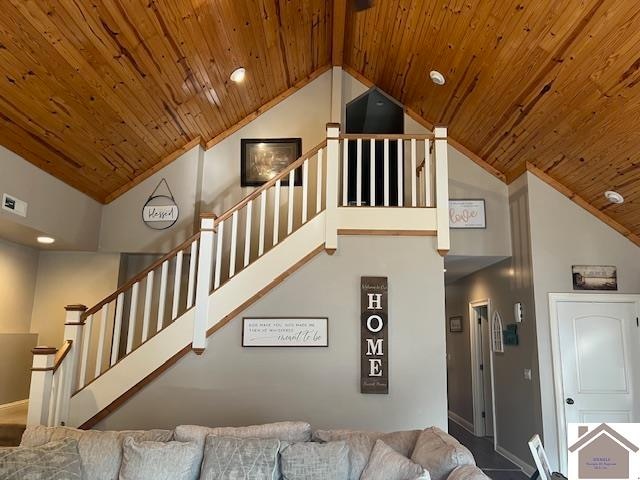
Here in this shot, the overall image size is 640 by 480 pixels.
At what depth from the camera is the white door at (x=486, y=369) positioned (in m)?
6.33

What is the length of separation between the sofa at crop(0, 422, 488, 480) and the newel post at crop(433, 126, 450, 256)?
67.5 inches

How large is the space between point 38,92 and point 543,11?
3898 millimetres

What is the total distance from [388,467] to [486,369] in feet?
15.0

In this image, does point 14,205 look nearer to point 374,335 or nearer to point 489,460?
point 374,335

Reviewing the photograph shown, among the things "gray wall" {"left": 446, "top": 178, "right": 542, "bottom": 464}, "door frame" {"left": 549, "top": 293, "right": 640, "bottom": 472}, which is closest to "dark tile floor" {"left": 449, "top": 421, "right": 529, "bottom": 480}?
"gray wall" {"left": 446, "top": 178, "right": 542, "bottom": 464}

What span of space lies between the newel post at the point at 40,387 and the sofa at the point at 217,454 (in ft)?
2.27

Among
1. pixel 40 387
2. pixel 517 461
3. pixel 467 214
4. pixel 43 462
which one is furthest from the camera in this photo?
pixel 467 214

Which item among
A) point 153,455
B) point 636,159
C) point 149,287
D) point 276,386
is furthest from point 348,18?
point 153,455

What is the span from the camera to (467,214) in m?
5.29

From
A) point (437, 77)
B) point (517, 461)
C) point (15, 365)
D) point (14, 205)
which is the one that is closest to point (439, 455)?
point (517, 461)

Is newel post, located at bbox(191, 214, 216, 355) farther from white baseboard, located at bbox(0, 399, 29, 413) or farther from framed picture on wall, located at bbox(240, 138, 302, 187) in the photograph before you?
white baseboard, located at bbox(0, 399, 29, 413)

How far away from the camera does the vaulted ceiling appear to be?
10.3 ft

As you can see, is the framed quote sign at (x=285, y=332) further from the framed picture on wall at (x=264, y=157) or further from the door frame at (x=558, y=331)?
the door frame at (x=558, y=331)

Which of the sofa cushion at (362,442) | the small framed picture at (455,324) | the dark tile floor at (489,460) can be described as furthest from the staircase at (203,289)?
the small framed picture at (455,324)
